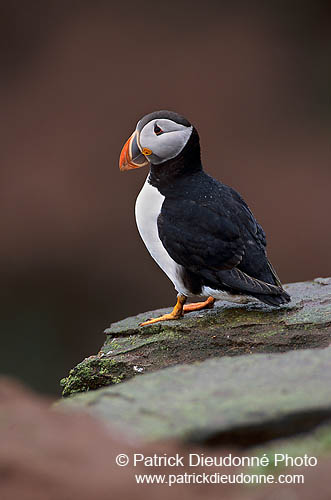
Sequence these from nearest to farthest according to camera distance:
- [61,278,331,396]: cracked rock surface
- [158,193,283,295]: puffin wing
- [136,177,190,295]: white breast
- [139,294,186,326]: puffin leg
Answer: [61,278,331,396]: cracked rock surface, [158,193,283,295]: puffin wing, [136,177,190,295]: white breast, [139,294,186,326]: puffin leg

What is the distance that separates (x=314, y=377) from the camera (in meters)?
2.15

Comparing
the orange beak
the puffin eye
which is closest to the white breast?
the orange beak

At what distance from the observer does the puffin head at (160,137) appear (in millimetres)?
3834

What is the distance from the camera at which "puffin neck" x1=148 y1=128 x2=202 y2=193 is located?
391 cm

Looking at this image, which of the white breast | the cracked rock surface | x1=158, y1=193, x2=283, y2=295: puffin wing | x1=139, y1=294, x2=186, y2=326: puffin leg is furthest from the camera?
x1=139, y1=294, x2=186, y2=326: puffin leg

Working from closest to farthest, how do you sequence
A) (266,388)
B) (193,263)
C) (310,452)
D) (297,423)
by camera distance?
(310,452), (297,423), (266,388), (193,263)

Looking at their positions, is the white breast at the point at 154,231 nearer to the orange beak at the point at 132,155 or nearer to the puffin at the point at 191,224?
the puffin at the point at 191,224

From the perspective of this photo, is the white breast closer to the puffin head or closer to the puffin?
the puffin

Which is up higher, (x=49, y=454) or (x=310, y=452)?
(x=49, y=454)

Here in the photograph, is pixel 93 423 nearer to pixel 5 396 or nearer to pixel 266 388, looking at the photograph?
pixel 5 396

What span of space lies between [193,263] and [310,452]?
1958mm

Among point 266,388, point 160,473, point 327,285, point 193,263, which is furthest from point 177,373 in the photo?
point 327,285

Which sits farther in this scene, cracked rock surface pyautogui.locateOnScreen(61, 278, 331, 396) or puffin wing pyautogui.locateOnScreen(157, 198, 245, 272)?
puffin wing pyautogui.locateOnScreen(157, 198, 245, 272)

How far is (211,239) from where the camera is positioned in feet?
12.1
